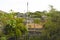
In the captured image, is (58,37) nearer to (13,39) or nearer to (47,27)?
(47,27)

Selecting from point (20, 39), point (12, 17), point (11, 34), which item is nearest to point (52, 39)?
point (20, 39)

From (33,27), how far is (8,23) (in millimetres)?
7214

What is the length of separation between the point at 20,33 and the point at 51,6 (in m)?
9.01

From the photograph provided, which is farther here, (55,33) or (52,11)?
(52,11)

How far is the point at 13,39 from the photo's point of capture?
80.3 ft

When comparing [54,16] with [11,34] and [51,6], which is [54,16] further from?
[11,34]

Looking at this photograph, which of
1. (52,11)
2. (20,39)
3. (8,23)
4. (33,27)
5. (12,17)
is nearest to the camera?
(52,11)

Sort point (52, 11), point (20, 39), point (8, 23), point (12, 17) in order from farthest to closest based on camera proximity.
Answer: point (12, 17) < point (8, 23) < point (20, 39) < point (52, 11)

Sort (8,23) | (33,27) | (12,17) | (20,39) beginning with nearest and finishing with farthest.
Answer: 1. (20,39)
2. (8,23)
3. (12,17)
4. (33,27)

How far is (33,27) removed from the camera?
106 feet

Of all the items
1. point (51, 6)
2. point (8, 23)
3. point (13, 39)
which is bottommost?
point (13, 39)

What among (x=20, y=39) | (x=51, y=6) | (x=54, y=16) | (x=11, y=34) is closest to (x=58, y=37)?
(x=54, y=16)

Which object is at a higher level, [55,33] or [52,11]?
[52,11]

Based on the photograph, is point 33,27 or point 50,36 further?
point 33,27
